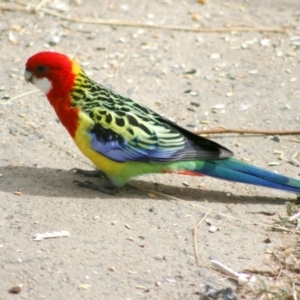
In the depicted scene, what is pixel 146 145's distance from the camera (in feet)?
16.1

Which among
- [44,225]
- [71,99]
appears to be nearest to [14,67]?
[71,99]

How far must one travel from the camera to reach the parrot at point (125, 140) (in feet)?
16.1

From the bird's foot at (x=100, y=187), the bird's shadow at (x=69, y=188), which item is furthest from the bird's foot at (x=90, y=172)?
the bird's foot at (x=100, y=187)

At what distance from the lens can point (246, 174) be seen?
4.94m

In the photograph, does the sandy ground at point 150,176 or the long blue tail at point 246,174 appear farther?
the long blue tail at point 246,174

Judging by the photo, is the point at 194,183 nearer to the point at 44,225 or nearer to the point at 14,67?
the point at 44,225

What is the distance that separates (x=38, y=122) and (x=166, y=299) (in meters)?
2.18

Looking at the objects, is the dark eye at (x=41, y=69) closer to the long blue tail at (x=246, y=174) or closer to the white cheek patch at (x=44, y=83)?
the white cheek patch at (x=44, y=83)

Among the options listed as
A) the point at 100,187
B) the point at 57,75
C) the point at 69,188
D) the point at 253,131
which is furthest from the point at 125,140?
the point at 253,131

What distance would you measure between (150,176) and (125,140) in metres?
0.53

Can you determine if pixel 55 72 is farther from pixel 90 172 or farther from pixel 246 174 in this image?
pixel 246 174

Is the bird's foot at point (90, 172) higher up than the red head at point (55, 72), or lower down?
lower down

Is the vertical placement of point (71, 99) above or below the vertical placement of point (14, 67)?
above

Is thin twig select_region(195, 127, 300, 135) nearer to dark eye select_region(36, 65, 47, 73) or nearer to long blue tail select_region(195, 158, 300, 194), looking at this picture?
long blue tail select_region(195, 158, 300, 194)
